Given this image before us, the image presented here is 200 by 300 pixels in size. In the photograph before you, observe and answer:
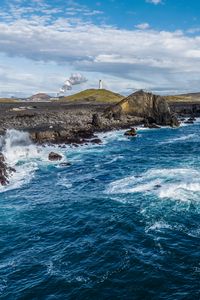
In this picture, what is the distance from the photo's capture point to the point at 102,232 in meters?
29.1

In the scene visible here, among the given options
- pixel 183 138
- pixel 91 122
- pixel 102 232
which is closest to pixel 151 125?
pixel 91 122

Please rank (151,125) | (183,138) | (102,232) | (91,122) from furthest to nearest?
1. (151,125)
2. (91,122)
3. (183,138)
4. (102,232)

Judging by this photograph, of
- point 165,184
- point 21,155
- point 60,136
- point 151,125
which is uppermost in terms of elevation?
point 151,125

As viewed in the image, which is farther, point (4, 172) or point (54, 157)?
point (54, 157)

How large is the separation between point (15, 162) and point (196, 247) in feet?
115

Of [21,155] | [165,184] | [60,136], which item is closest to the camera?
[165,184]

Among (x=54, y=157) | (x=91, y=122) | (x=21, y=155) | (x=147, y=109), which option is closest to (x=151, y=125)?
(x=147, y=109)

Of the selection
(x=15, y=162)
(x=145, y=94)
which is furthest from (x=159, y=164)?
(x=145, y=94)

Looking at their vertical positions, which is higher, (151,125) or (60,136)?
(151,125)

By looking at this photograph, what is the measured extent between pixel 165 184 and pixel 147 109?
2775 inches

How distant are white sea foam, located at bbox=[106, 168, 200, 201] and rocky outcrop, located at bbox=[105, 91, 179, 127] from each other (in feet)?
191

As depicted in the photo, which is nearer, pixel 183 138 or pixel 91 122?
pixel 183 138

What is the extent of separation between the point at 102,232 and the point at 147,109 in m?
82.5

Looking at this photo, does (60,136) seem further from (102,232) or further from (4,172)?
(102,232)
